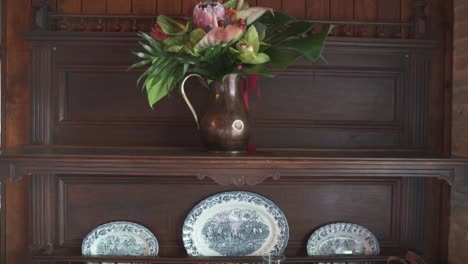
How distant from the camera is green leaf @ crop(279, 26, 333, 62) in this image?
92 centimetres

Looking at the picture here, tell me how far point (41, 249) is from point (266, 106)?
0.70 m

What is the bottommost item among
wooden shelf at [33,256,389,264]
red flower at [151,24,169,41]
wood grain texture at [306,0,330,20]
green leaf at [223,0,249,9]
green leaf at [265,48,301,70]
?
wooden shelf at [33,256,389,264]

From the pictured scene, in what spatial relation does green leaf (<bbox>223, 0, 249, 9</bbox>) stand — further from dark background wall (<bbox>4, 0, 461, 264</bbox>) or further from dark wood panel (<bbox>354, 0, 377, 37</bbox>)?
dark wood panel (<bbox>354, 0, 377, 37</bbox>)

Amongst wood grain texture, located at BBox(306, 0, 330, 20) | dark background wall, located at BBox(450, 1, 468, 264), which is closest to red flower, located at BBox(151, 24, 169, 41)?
wood grain texture, located at BBox(306, 0, 330, 20)

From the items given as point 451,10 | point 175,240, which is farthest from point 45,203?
point 451,10

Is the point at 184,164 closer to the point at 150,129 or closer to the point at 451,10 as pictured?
the point at 150,129

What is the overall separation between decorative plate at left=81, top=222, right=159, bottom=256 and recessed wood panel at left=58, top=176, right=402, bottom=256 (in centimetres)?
2

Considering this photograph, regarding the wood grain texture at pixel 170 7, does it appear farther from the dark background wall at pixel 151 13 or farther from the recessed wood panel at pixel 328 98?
the recessed wood panel at pixel 328 98

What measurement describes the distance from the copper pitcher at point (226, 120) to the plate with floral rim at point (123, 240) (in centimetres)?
33

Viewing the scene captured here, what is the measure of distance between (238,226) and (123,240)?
31 cm

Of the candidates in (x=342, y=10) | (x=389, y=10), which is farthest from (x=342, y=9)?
(x=389, y=10)

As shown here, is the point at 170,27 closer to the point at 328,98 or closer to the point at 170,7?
the point at 170,7

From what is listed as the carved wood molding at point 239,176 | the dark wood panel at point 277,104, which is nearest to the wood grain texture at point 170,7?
the dark wood panel at point 277,104

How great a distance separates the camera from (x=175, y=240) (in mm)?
A: 1184
